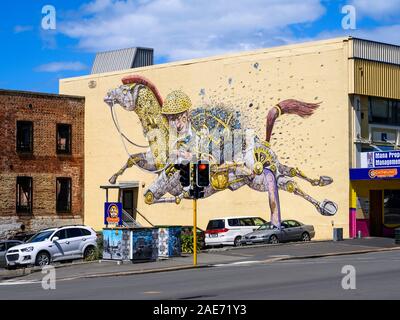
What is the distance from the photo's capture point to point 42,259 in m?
32.9

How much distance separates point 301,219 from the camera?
142ft

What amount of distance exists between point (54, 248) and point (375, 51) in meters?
20.5

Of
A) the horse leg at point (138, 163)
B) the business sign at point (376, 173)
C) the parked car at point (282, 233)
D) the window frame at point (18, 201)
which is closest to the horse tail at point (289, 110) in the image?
the business sign at point (376, 173)

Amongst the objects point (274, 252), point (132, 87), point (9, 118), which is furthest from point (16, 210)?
point (274, 252)

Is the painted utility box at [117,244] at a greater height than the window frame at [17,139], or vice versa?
the window frame at [17,139]

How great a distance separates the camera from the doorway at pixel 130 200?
170 ft

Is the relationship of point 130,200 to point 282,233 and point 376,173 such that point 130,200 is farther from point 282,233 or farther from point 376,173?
point 376,173

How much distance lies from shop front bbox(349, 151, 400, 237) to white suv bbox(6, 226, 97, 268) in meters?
14.3

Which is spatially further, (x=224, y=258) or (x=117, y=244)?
(x=224, y=258)

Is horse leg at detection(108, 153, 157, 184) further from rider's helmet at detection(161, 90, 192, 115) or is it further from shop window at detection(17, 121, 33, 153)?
shop window at detection(17, 121, 33, 153)

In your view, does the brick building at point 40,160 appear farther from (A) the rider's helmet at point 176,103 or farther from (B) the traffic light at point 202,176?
(B) the traffic light at point 202,176

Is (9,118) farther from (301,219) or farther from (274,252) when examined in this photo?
(274,252)

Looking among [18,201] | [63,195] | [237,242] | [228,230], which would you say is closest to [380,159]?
[237,242]

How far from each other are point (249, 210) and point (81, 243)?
13817 mm
